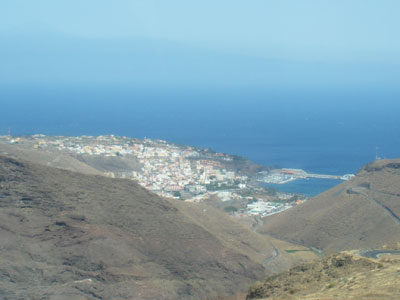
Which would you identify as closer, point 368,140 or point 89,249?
point 89,249

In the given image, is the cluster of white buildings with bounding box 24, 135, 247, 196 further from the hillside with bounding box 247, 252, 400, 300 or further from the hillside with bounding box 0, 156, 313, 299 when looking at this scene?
the hillside with bounding box 247, 252, 400, 300

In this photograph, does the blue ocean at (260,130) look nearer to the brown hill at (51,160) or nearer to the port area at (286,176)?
the port area at (286,176)

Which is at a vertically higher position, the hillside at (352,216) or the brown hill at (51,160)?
the brown hill at (51,160)

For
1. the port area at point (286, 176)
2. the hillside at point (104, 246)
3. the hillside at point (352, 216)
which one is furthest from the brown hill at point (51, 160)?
the port area at point (286, 176)

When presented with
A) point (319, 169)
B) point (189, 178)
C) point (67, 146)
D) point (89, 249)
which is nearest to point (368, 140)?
point (319, 169)

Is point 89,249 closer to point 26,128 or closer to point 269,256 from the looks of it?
point 269,256

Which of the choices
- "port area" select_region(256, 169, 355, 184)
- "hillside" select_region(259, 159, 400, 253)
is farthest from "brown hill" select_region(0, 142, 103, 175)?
"port area" select_region(256, 169, 355, 184)

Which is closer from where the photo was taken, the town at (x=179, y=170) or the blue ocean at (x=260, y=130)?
the town at (x=179, y=170)
